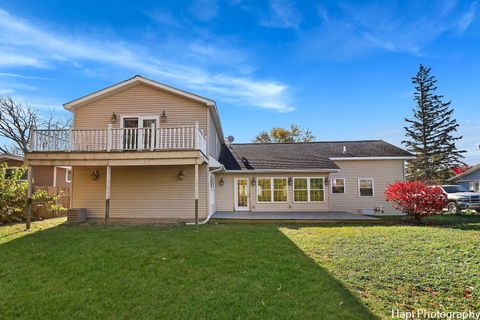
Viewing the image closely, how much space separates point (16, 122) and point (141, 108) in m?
24.7

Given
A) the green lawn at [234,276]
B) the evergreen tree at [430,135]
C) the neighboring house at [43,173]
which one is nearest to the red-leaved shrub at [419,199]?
the green lawn at [234,276]

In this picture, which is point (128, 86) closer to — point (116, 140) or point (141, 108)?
point (141, 108)

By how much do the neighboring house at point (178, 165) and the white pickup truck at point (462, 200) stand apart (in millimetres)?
4239

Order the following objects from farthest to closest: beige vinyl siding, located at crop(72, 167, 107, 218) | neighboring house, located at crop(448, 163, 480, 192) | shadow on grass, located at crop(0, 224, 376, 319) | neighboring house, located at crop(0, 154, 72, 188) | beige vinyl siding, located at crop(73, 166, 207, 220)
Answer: neighboring house, located at crop(448, 163, 480, 192) < neighboring house, located at crop(0, 154, 72, 188) < beige vinyl siding, located at crop(72, 167, 107, 218) < beige vinyl siding, located at crop(73, 166, 207, 220) < shadow on grass, located at crop(0, 224, 376, 319)

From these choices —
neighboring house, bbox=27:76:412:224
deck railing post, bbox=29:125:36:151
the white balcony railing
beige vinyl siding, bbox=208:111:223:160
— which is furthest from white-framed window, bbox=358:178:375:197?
deck railing post, bbox=29:125:36:151

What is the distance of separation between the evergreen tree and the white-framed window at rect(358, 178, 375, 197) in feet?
59.4

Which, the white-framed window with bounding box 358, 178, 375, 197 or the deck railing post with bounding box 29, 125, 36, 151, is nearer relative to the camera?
the deck railing post with bounding box 29, 125, 36, 151

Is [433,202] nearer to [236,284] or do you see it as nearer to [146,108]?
[236,284]

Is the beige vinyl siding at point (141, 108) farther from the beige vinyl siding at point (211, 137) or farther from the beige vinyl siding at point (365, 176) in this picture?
the beige vinyl siding at point (365, 176)

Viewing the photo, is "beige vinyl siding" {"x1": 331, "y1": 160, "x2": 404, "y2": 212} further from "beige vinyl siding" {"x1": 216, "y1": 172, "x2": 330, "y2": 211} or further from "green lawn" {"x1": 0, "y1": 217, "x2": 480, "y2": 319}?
"green lawn" {"x1": 0, "y1": 217, "x2": 480, "y2": 319}

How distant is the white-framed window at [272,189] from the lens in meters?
14.1

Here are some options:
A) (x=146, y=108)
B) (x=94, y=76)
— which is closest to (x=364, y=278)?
(x=146, y=108)

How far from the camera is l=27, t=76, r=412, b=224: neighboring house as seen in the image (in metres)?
9.99

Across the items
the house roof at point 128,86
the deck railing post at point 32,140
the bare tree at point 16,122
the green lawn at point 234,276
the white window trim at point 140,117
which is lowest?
the green lawn at point 234,276
